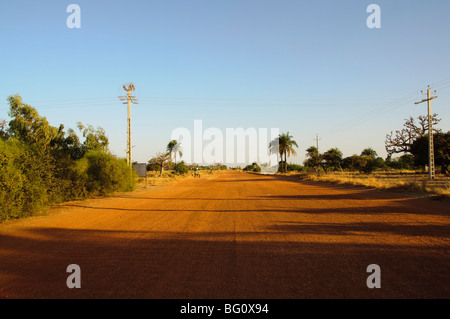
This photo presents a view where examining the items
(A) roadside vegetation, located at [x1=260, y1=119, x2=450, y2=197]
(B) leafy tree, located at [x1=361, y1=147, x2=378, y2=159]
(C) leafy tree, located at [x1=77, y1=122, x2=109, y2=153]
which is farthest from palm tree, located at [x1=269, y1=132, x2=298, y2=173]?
(C) leafy tree, located at [x1=77, y1=122, x2=109, y2=153]

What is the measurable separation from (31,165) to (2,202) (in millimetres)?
1831

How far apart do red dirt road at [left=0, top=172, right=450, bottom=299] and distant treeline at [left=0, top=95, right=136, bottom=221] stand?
106cm

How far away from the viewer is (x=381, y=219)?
909 centimetres

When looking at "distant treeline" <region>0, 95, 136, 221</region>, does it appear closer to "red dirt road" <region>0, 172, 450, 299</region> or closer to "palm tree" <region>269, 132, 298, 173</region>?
"red dirt road" <region>0, 172, 450, 299</region>

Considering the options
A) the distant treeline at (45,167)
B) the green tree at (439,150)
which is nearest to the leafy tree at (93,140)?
the distant treeline at (45,167)

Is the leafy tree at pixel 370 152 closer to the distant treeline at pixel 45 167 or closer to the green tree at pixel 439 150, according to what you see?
the green tree at pixel 439 150

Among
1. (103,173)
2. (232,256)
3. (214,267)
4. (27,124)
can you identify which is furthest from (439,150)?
(27,124)

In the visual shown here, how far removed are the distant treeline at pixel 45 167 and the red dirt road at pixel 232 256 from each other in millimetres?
1055

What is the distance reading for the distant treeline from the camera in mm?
9359

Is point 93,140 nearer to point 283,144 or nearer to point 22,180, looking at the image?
point 22,180

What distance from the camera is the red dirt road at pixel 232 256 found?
13.3 feet

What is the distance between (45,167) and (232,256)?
31.2 ft
